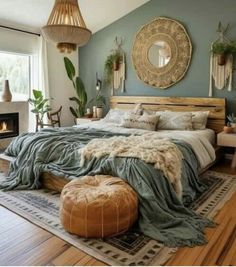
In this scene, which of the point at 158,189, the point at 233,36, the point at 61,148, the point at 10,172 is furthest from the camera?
the point at 233,36

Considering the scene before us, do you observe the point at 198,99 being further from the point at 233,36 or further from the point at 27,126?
the point at 27,126

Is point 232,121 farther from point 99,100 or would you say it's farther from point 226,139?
point 99,100

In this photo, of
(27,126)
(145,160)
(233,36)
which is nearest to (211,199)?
(145,160)

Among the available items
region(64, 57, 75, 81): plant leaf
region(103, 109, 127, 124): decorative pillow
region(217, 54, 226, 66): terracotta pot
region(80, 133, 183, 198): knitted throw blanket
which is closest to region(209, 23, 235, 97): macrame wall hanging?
region(217, 54, 226, 66): terracotta pot

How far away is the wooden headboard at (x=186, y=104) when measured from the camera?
14.8 ft

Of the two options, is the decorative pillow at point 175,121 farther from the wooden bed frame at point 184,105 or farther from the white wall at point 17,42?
the white wall at point 17,42

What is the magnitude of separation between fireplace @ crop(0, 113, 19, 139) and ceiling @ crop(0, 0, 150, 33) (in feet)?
5.59

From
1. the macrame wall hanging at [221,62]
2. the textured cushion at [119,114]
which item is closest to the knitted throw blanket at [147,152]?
the textured cushion at [119,114]

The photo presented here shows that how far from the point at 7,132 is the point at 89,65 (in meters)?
2.34

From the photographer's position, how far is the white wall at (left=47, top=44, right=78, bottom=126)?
5.86m

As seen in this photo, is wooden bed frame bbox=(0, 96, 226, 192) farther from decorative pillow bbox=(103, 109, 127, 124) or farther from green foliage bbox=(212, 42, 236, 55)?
green foliage bbox=(212, 42, 236, 55)

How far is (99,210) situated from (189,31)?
12.7ft

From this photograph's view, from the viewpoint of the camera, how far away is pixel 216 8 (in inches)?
177

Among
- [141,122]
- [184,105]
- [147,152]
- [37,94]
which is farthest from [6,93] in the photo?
[147,152]
